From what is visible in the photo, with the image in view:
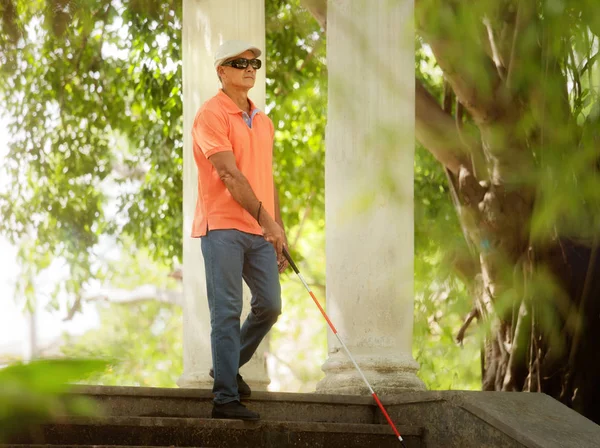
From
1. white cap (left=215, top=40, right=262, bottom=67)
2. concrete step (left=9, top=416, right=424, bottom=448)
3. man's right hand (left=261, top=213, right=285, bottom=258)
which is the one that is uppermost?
white cap (left=215, top=40, right=262, bottom=67)

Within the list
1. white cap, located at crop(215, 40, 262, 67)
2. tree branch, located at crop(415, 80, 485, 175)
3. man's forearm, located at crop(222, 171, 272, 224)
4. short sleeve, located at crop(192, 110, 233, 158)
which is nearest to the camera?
man's forearm, located at crop(222, 171, 272, 224)

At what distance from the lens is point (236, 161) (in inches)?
217

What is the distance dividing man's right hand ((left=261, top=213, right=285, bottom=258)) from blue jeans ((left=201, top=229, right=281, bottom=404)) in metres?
0.12

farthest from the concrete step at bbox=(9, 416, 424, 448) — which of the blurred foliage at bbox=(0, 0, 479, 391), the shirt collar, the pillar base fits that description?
the blurred foliage at bbox=(0, 0, 479, 391)

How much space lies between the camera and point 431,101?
409 inches

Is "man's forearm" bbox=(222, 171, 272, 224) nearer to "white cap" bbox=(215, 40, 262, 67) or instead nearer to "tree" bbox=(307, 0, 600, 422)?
"white cap" bbox=(215, 40, 262, 67)

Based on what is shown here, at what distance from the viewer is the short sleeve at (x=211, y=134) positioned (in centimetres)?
534

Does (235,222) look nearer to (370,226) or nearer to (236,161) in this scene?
(236,161)

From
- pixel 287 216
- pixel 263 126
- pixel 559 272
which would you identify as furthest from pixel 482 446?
pixel 287 216

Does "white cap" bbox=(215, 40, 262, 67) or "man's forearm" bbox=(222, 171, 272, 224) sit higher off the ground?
"white cap" bbox=(215, 40, 262, 67)

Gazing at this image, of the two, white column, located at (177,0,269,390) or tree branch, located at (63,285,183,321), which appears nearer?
white column, located at (177,0,269,390)

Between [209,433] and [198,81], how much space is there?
3.08 meters

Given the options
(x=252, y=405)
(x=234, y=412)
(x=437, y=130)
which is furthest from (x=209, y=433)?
(x=437, y=130)

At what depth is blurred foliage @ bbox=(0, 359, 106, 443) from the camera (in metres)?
0.77
